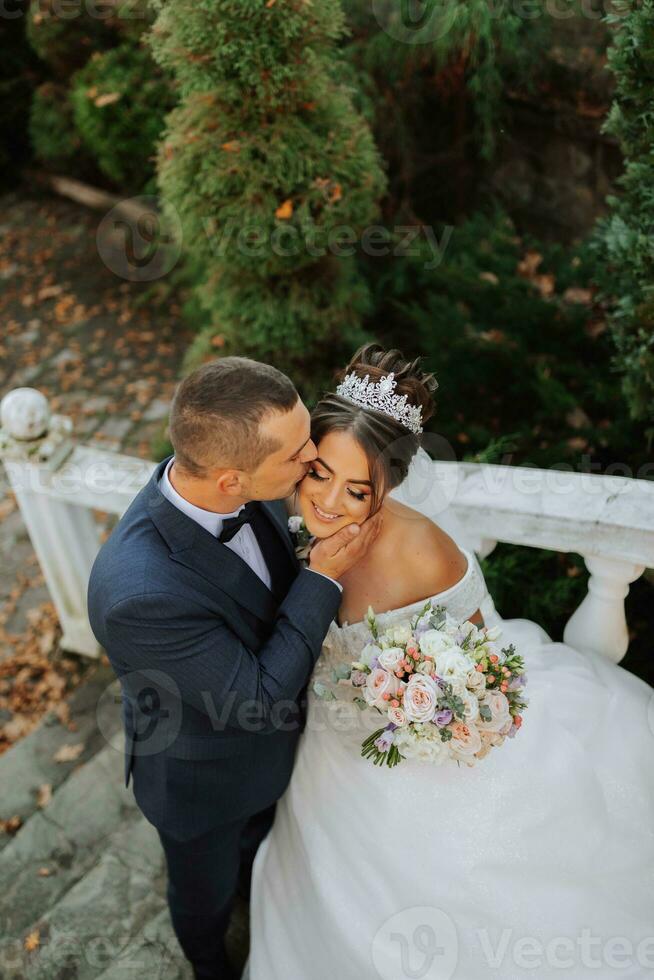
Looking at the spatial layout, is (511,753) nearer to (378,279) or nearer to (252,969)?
(252,969)

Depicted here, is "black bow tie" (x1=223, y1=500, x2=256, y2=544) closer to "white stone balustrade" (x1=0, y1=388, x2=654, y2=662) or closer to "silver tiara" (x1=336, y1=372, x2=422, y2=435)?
"silver tiara" (x1=336, y1=372, x2=422, y2=435)

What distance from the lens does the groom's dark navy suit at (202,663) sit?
7.22 ft

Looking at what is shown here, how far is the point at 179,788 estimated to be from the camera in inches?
99.4

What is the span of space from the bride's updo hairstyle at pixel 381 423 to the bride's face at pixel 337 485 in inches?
0.9

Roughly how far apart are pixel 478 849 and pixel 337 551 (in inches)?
36.3

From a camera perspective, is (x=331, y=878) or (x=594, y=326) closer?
(x=331, y=878)

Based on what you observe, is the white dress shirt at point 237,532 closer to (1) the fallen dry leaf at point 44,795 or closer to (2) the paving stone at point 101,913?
(2) the paving stone at point 101,913

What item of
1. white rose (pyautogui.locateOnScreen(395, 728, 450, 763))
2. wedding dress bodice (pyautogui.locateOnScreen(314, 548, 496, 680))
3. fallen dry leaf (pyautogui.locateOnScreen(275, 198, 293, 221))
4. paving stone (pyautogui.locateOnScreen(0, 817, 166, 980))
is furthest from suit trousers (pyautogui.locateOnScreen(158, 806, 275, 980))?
fallen dry leaf (pyautogui.locateOnScreen(275, 198, 293, 221))

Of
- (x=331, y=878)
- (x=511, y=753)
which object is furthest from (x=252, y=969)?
(x=511, y=753)

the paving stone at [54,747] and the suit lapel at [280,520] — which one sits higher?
the suit lapel at [280,520]

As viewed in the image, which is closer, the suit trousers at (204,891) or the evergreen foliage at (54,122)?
the suit trousers at (204,891)

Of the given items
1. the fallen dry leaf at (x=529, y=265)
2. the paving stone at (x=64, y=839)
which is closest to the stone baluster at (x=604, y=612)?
the paving stone at (x=64, y=839)

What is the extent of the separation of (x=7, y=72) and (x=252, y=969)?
29.9ft

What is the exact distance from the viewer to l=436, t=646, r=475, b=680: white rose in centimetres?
217
